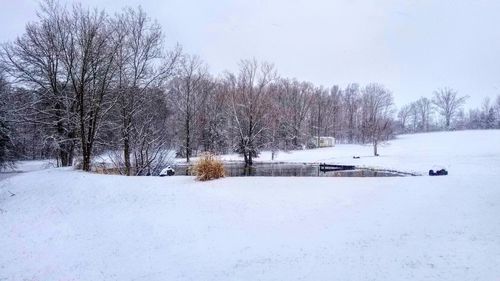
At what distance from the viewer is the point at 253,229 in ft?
28.6

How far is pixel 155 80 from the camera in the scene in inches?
932

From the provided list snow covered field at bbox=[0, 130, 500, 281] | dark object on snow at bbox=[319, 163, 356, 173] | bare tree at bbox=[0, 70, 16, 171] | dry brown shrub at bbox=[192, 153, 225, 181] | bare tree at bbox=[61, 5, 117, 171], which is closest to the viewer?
snow covered field at bbox=[0, 130, 500, 281]

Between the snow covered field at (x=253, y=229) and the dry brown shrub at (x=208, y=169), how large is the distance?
18.3 inches

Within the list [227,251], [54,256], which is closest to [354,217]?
[227,251]

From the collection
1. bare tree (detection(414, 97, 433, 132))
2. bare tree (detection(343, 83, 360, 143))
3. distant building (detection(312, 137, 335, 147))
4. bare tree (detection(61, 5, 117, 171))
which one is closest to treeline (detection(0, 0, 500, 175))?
bare tree (detection(61, 5, 117, 171))

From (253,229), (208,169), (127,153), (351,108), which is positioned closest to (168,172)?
(127,153)

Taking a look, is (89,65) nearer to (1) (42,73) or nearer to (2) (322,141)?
(1) (42,73)

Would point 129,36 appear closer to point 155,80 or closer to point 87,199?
point 155,80

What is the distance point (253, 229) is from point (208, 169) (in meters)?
5.02

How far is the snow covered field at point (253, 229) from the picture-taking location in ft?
22.0

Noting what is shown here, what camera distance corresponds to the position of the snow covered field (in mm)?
6691

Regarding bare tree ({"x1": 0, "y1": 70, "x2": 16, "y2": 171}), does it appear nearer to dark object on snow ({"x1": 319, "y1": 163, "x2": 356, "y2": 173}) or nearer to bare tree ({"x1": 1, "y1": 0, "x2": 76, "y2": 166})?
bare tree ({"x1": 1, "y1": 0, "x2": 76, "y2": 166})

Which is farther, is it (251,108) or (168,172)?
(251,108)

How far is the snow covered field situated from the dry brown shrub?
0.46 metres
